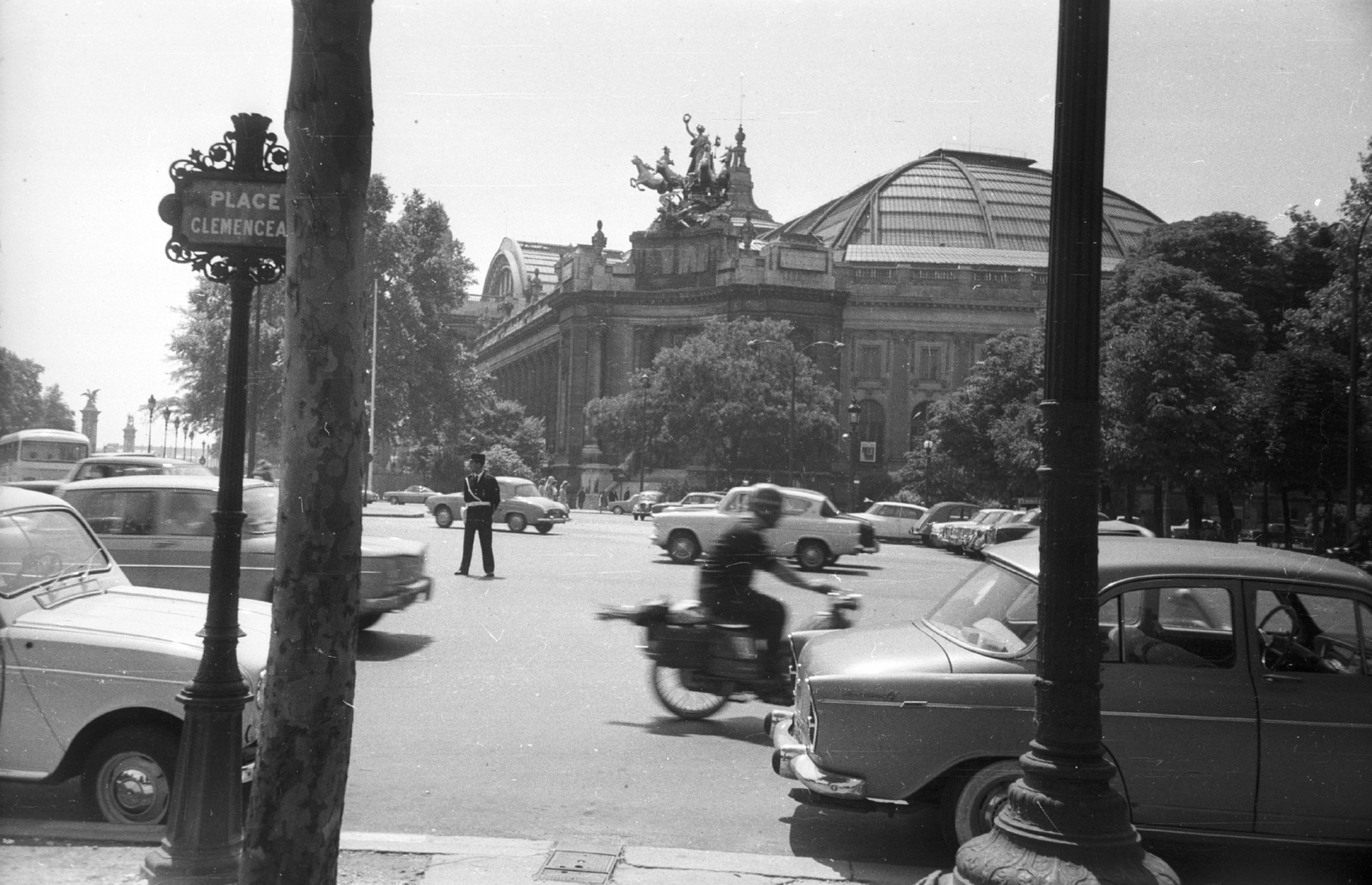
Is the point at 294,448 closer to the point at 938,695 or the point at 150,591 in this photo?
the point at 938,695

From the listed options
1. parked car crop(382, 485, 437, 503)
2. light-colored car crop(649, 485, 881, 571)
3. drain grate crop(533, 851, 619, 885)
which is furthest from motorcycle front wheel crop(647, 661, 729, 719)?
parked car crop(382, 485, 437, 503)

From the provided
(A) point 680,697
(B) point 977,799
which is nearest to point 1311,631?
(B) point 977,799

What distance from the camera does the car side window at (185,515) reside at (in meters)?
11.5

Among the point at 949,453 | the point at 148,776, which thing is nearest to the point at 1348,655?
the point at 148,776

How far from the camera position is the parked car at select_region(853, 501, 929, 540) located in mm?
43406

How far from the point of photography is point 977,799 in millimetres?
5762

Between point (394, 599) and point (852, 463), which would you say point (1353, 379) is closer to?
point (394, 599)

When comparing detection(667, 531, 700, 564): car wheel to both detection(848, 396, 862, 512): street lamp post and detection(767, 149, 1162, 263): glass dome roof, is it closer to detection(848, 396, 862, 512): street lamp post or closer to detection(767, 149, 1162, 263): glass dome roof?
detection(848, 396, 862, 512): street lamp post

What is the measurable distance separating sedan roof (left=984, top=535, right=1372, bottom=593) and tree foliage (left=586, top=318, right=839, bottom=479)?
179 feet

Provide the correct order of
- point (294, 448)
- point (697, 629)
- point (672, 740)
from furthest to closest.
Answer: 1. point (697, 629)
2. point (672, 740)
3. point (294, 448)

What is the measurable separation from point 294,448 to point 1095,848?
2695 mm

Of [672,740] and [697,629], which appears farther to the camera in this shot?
[697,629]

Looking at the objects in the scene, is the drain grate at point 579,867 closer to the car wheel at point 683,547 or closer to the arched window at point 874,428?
the car wheel at point 683,547

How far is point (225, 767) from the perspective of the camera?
5133 millimetres
